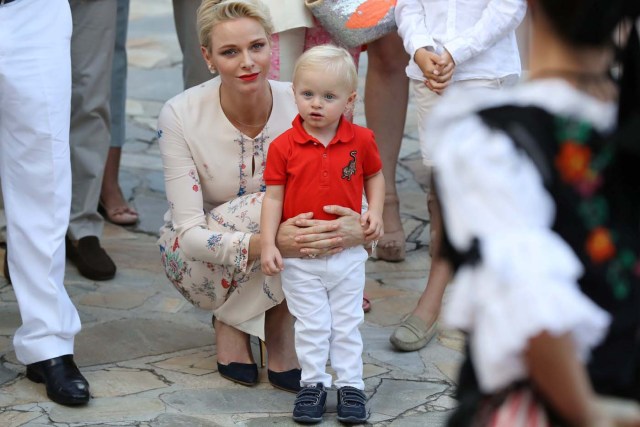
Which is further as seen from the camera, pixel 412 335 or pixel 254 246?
pixel 412 335

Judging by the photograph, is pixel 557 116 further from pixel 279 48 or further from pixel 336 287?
pixel 279 48

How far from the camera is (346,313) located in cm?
330

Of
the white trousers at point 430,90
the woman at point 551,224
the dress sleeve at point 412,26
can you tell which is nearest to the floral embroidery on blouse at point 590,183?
the woman at point 551,224

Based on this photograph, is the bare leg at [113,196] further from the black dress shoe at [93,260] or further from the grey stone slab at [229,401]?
the grey stone slab at [229,401]

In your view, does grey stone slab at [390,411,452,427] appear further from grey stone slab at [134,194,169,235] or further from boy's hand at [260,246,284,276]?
grey stone slab at [134,194,169,235]

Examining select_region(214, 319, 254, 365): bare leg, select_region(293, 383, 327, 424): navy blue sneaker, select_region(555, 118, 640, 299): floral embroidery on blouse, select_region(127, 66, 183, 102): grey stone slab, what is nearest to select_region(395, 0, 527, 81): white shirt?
select_region(214, 319, 254, 365): bare leg

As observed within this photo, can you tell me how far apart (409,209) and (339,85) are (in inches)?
83.2

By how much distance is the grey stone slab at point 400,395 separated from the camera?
3414 millimetres

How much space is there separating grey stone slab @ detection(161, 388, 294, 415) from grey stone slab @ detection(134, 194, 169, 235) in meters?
1.58

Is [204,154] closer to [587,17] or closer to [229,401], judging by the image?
[229,401]

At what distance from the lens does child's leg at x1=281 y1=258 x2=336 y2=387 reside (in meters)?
3.28

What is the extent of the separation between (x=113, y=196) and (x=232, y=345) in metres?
1.66

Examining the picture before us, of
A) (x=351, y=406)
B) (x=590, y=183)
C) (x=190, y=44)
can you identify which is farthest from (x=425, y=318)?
(x=590, y=183)

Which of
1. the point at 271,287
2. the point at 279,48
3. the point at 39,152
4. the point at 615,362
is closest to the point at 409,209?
the point at 279,48
